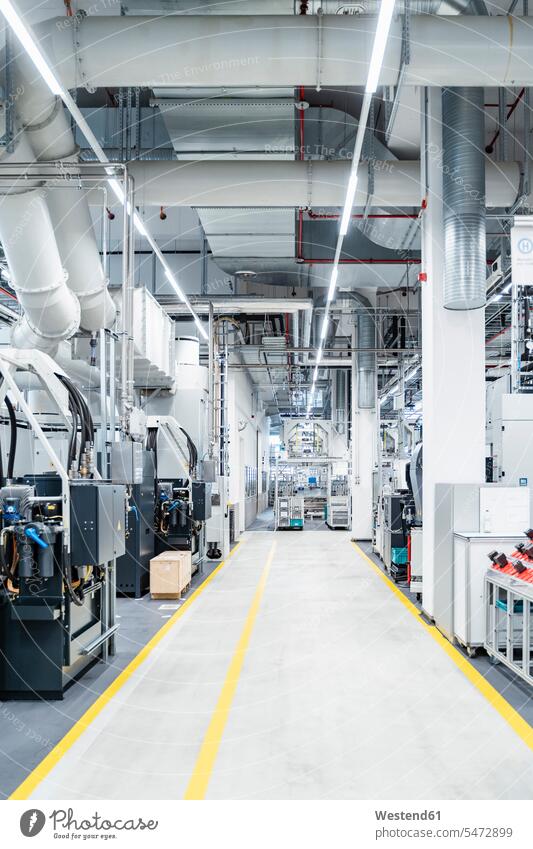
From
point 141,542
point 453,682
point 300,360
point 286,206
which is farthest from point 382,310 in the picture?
point 453,682

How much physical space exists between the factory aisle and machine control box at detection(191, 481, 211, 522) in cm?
259

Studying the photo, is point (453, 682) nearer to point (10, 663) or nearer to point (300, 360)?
point (10, 663)

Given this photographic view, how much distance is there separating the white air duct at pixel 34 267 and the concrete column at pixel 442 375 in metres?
3.61

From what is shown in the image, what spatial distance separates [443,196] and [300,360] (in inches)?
400

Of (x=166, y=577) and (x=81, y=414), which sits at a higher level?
(x=81, y=414)

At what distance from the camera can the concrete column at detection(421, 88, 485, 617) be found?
247 inches

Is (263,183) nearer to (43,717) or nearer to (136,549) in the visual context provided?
(136,549)

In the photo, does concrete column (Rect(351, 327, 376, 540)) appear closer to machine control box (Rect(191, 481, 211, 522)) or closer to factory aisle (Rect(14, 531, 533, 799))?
machine control box (Rect(191, 481, 211, 522))

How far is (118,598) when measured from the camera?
8.10 meters

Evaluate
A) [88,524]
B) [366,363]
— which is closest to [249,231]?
[88,524]

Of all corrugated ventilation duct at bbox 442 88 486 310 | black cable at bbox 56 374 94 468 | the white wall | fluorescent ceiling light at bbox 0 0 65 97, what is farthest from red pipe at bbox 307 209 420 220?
the white wall

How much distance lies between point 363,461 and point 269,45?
10.7 metres

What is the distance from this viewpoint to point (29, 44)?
383 cm

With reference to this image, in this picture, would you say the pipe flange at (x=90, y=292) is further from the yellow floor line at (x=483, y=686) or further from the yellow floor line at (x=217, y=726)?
the yellow floor line at (x=483, y=686)
